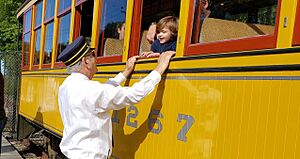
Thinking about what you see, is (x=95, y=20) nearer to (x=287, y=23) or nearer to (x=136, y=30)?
(x=136, y=30)

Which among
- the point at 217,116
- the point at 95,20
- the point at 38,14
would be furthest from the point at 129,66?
the point at 38,14

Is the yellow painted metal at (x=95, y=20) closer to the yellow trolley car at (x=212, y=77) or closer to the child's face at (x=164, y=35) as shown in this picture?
the yellow trolley car at (x=212, y=77)

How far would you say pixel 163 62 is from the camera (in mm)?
2742

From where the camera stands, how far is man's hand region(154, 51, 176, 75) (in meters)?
2.72

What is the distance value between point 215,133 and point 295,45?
2.08 feet

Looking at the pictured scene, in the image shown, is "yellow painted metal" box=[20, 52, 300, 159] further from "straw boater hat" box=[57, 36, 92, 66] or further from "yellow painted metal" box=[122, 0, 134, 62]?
"straw boater hat" box=[57, 36, 92, 66]

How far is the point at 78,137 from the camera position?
2.83 meters

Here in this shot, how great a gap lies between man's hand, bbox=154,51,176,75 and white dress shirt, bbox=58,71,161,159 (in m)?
0.06

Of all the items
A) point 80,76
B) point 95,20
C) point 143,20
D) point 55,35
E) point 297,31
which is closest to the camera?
point 297,31

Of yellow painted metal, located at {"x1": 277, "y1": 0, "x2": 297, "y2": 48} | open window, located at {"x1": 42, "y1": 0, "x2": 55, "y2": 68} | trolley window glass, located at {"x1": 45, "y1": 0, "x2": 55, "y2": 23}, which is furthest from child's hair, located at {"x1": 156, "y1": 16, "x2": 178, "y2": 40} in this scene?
trolley window glass, located at {"x1": 45, "y1": 0, "x2": 55, "y2": 23}

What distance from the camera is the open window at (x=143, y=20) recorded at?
10.9 feet

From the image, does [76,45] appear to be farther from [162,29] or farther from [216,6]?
[216,6]

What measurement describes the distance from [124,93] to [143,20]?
2.89 ft

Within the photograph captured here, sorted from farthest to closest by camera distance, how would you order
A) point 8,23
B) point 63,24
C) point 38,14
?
1. point 8,23
2. point 38,14
3. point 63,24
